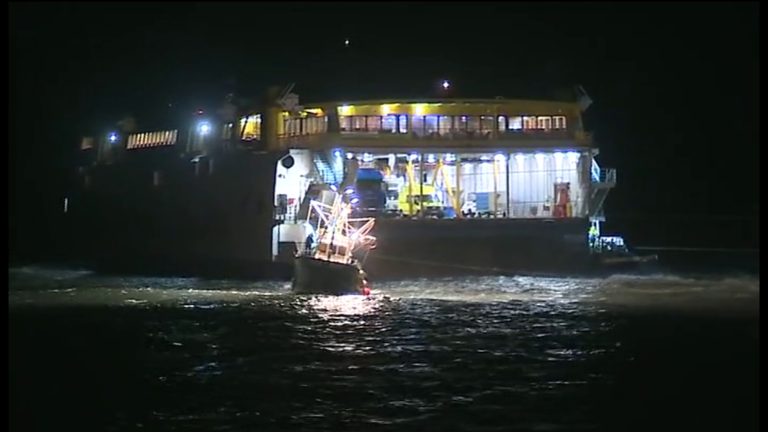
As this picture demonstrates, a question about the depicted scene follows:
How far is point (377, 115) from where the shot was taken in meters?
32.5

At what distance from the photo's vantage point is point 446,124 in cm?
3272

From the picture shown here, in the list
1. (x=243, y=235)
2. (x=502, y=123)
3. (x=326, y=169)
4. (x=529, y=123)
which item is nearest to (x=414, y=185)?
(x=326, y=169)

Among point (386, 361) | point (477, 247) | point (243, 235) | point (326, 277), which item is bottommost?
point (386, 361)

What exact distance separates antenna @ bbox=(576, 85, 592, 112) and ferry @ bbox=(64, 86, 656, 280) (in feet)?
0.22

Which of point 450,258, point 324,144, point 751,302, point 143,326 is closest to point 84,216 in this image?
point 324,144

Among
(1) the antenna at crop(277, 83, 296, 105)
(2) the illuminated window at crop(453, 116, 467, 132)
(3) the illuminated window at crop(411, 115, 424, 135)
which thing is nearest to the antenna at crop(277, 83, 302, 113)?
(1) the antenna at crop(277, 83, 296, 105)

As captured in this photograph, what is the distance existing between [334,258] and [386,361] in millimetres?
10731

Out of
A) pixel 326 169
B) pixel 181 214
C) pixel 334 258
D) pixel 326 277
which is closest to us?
pixel 326 277

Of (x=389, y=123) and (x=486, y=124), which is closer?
(x=389, y=123)

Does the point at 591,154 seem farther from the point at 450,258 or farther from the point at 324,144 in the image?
the point at 324,144

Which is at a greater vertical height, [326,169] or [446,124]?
[446,124]

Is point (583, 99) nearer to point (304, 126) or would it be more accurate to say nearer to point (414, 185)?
point (414, 185)

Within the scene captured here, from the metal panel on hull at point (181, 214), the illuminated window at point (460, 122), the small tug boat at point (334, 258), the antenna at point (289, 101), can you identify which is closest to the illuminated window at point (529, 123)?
the illuminated window at point (460, 122)

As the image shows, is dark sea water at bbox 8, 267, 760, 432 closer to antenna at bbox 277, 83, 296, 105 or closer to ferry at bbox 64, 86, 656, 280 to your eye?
ferry at bbox 64, 86, 656, 280
